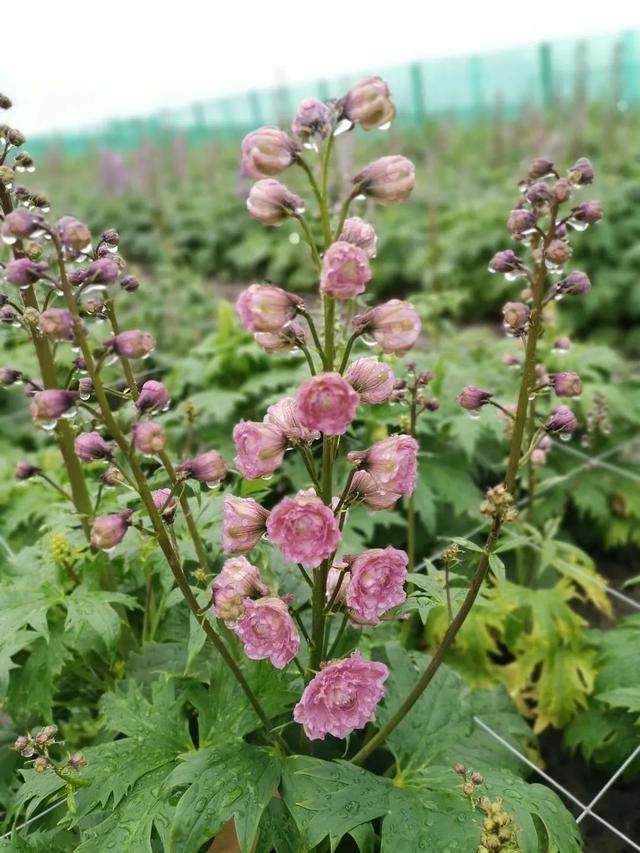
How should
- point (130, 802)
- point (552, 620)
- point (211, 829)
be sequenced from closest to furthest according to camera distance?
point (211, 829)
point (130, 802)
point (552, 620)

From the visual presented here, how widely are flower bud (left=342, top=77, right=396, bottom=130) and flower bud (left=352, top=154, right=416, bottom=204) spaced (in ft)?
0.27

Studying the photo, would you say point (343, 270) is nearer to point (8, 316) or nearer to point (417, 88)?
point (8, 316)

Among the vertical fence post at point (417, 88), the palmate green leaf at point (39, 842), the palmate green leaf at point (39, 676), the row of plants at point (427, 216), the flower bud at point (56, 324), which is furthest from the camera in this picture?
the vertical fence post at point (417, 88)

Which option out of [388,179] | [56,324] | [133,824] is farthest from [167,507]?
[388,179]

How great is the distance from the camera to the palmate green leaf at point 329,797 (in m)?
1.69

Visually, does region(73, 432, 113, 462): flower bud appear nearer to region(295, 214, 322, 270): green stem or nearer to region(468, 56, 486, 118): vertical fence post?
region(295, 214, 322, 270): green stem

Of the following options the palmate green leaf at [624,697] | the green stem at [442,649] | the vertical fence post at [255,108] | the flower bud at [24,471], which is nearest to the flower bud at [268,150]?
the green stem at [442,649]

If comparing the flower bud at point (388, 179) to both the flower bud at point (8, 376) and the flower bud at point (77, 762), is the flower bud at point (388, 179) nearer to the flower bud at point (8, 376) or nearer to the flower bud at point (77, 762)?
the flower bud at point (8, 376)

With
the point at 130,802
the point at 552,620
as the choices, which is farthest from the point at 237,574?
the point at 552,620

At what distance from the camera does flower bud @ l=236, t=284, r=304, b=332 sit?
1472 millimetres

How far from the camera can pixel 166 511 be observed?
68.0 inches

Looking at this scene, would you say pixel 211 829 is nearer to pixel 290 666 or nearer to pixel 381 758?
pixel 290 666

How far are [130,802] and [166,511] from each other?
707mm

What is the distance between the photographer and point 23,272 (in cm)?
143
